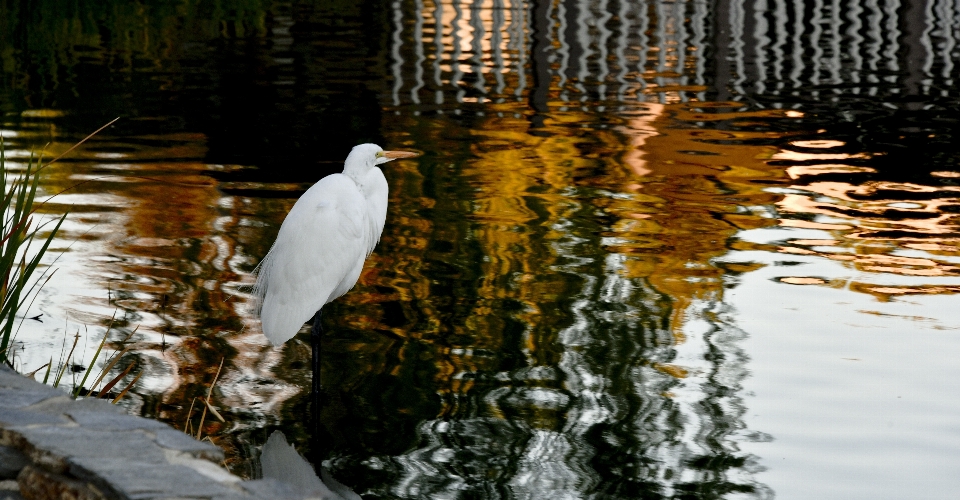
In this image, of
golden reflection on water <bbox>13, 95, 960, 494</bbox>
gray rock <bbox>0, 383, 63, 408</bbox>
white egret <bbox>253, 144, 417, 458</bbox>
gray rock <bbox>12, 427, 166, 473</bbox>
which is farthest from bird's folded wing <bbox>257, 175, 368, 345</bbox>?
gray rock <bbox>12, 427, 166, 473</bbox>

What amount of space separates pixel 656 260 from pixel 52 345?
313 cm

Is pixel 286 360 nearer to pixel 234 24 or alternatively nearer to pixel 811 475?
pixel 811 475

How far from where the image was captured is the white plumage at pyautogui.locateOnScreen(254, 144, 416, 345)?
4688 millimetres

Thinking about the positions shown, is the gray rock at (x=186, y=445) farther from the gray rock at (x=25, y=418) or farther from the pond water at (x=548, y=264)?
the pond water at (x=548, y=264)

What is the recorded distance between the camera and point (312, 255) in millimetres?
4699

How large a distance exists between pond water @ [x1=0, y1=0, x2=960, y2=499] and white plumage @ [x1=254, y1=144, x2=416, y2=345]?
34 centimetres

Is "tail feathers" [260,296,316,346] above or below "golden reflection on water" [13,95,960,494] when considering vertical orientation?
above

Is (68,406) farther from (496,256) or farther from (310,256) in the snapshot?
(496,256)

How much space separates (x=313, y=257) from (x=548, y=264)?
6.99 feet

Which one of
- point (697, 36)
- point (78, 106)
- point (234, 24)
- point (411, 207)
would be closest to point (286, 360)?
point (411, 207)

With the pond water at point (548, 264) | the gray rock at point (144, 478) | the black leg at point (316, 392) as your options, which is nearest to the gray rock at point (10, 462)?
the gray rock at point (144, 478)

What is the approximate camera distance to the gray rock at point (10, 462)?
301 centimetres

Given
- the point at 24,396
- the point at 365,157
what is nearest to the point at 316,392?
the point at 365,157

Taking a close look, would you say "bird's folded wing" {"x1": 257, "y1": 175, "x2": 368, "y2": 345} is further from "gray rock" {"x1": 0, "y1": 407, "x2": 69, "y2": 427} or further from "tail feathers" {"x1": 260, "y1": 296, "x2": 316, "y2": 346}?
"gray rock" {"x1": 0, "y1": 407, "x2": 69, "y2": 427}
